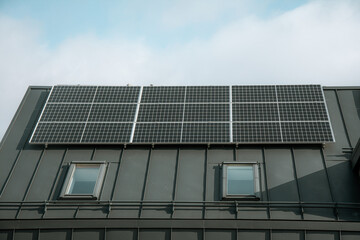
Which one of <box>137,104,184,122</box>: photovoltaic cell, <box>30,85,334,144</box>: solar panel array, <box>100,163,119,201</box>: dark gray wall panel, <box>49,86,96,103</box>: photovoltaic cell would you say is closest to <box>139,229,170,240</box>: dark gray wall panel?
<box>100,163,119,201</box>: dark gray wall panel

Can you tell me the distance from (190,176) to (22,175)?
7725 mm

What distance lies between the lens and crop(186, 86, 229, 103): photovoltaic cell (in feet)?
70.0

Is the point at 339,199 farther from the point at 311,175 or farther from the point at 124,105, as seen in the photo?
the point at 124,105

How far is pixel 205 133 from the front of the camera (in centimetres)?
1934

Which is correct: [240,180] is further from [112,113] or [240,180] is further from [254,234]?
[112,113]

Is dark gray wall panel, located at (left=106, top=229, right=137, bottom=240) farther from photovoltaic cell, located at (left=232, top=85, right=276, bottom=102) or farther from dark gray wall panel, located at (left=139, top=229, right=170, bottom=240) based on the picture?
photovoltaic cell, located at (left=232, top=85, right=276, bottom=102)

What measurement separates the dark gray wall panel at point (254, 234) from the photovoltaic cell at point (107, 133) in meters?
7.26

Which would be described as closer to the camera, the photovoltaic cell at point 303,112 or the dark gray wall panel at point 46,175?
the dark gray wall panel at point 46,175

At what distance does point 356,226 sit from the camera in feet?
48.6

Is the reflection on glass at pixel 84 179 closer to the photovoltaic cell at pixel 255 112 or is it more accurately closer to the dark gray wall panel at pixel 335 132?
the photovoltaic cell at pixel 255 112

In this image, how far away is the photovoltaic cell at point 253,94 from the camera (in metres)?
21.1

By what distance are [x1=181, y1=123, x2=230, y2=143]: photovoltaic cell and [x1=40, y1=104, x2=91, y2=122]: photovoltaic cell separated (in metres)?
5.51

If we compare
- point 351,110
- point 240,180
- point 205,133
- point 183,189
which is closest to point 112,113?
point 205,133

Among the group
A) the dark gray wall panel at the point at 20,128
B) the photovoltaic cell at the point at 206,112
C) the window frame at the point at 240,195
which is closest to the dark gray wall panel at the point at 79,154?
the dark gray wall panel at the point at 20,128
